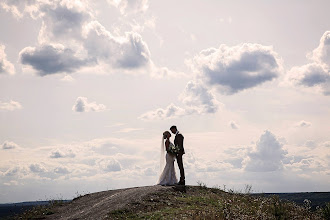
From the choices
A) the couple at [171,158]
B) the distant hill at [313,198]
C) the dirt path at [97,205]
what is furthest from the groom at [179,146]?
the distant hill at [313,198]

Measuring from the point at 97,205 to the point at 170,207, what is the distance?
15.3 feet

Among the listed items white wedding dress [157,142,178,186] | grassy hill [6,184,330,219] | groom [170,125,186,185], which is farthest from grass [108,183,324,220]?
white wedding dress [157,142,178,186]

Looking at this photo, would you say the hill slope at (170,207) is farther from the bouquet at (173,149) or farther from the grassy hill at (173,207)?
the bouquet at (173,149)

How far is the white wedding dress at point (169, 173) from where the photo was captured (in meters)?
22.7

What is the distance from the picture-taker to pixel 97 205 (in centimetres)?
1962

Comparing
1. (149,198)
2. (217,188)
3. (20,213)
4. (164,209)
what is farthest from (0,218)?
(217,188)

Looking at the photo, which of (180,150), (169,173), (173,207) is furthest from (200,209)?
(169,173)

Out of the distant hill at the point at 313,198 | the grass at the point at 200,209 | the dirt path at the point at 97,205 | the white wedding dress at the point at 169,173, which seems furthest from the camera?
the white wedding dress at the point at 169,173

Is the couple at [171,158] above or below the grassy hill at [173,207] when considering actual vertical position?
above

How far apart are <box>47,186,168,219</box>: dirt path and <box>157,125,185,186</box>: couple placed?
5.74 ft

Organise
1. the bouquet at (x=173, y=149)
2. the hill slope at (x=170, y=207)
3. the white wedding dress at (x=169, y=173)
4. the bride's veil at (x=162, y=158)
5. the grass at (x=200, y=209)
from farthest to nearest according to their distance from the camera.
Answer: the bride's veil at (x=162, y=158) < the white wedding dress at (x=169, y=173) < the bouquet at (x=173, y=149) < the hill slope at (x=170, y=207) < the grass at (x=200, y=209)

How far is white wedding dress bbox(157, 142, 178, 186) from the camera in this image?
22.7 meters

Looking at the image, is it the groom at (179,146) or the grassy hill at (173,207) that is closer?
the grassy hill at (173,207)

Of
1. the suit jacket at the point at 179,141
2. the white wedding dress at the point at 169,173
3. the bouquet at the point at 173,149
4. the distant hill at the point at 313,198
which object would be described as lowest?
the distant hill at the point at 313,198
